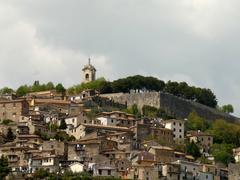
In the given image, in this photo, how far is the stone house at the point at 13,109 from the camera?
83688mm

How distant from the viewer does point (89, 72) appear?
109 metres

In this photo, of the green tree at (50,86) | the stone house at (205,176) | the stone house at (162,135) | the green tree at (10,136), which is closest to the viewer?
the stone house at (205,176)

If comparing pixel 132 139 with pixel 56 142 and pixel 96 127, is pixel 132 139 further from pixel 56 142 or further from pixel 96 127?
pixel 56 142

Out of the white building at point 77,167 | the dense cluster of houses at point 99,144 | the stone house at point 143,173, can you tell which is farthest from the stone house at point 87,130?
the stone house at point 143,173

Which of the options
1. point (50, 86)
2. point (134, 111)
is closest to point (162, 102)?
point (134, 111)

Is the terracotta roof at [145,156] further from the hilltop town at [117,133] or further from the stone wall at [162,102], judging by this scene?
the stone wall at [162,102]

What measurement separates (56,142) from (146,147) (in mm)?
7226

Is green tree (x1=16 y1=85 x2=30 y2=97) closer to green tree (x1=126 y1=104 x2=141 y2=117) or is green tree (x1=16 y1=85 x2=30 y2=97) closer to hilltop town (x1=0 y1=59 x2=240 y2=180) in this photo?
hilltop town (x1=0 y1=59 x2=240 y2=180)

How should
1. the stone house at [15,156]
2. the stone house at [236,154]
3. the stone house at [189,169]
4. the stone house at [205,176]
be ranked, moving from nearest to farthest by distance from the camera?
the stone house at [15,156] → the stone house at [189,169] → the stone house at [205,176] → the stone house at [236,154]

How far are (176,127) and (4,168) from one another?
20418mm

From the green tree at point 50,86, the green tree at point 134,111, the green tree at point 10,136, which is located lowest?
the green tree at point 10,136

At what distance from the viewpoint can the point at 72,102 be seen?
8981 cm

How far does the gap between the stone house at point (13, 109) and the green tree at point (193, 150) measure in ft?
42.8

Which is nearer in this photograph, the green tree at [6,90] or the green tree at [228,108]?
the green tree at [6,90]
